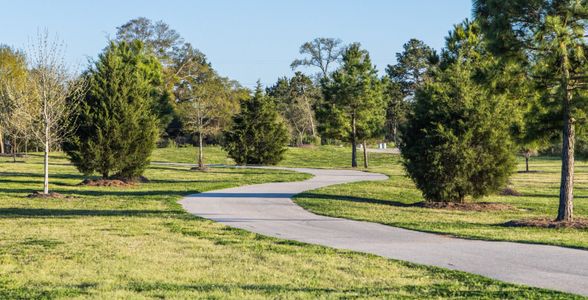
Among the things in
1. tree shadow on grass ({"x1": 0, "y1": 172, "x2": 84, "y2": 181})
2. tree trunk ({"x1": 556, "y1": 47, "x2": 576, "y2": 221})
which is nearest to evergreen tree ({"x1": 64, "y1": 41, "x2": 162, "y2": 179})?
tree shadow on grass ({"x1": 0, "y1": 172, "x2": 84, "y2": 181})

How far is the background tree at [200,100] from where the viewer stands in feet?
147

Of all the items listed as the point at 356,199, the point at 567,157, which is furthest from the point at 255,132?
the point at 567,157

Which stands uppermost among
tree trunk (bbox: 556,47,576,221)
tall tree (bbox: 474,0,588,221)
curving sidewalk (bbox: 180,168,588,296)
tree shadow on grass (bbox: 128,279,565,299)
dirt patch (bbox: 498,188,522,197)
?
tall tree (bbox: 474,0,588,221)

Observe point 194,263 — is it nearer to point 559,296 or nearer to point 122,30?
point 559,296

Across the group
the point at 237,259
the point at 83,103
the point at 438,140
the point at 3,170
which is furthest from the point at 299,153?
the point at 237,259

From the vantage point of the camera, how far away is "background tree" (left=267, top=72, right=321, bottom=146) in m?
77.4

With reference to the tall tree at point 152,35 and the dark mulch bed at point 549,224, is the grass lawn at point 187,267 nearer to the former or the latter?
the dark mulch bed at point 549,224

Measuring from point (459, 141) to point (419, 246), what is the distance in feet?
33.1

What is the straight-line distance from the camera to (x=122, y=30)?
7506cm

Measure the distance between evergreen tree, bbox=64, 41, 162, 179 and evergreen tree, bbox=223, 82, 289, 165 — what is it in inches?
631

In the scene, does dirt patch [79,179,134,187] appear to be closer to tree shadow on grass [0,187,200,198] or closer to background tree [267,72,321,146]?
tree shadow on grass [0,187,200,198]

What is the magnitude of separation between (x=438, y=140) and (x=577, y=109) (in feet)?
18.0

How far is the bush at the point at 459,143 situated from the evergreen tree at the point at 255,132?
2579 cm

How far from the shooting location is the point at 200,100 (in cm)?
4484
